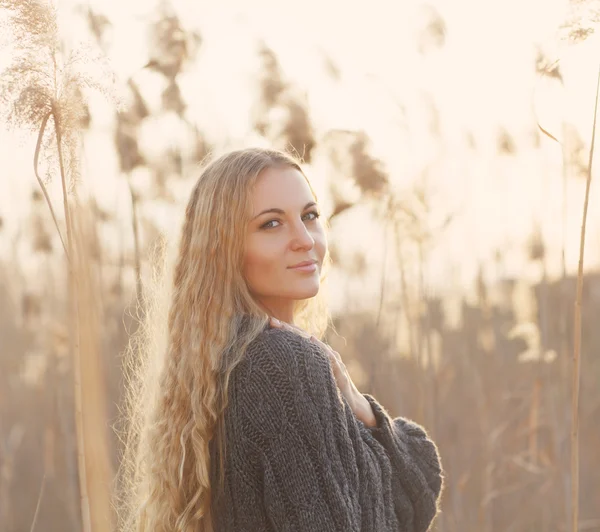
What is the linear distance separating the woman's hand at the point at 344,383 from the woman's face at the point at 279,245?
0.09 m

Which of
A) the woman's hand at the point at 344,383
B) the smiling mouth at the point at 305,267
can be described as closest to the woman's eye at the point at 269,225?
the smiling mouth at the point at 305,267

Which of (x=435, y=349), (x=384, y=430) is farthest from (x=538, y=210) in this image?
(x=384, y=430)

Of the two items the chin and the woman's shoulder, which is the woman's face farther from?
the woman's shoulder

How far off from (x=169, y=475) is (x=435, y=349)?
206cm

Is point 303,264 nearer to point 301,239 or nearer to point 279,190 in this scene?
point 301,239

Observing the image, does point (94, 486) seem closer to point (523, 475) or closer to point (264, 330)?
point (264, 330)

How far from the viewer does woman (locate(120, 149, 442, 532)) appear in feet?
4.93

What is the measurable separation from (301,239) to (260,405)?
0.41 metres

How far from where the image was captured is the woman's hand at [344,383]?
170cm

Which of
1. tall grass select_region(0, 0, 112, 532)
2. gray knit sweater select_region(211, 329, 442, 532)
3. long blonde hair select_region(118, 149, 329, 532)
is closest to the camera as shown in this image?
gray knit sweater select_region(211, 329, 442, 532)

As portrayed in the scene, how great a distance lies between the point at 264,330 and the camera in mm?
1657

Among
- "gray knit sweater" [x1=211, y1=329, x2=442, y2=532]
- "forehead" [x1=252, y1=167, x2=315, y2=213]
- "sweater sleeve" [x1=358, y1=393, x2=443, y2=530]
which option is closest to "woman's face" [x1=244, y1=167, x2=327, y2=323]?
"forehead" [x1=252, y1=167, x2=315, y2=213]

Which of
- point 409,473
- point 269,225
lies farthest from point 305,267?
point 409,473

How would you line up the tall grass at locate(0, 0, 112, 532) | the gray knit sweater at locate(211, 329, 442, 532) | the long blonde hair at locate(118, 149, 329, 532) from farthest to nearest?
1. the tall grass at locate(0, 0, 112, 532)
2. the long blonde hair at locate(118, 149, 329, 532)
3. the gray knit sweater at locate(211, 329, 442, 532)
